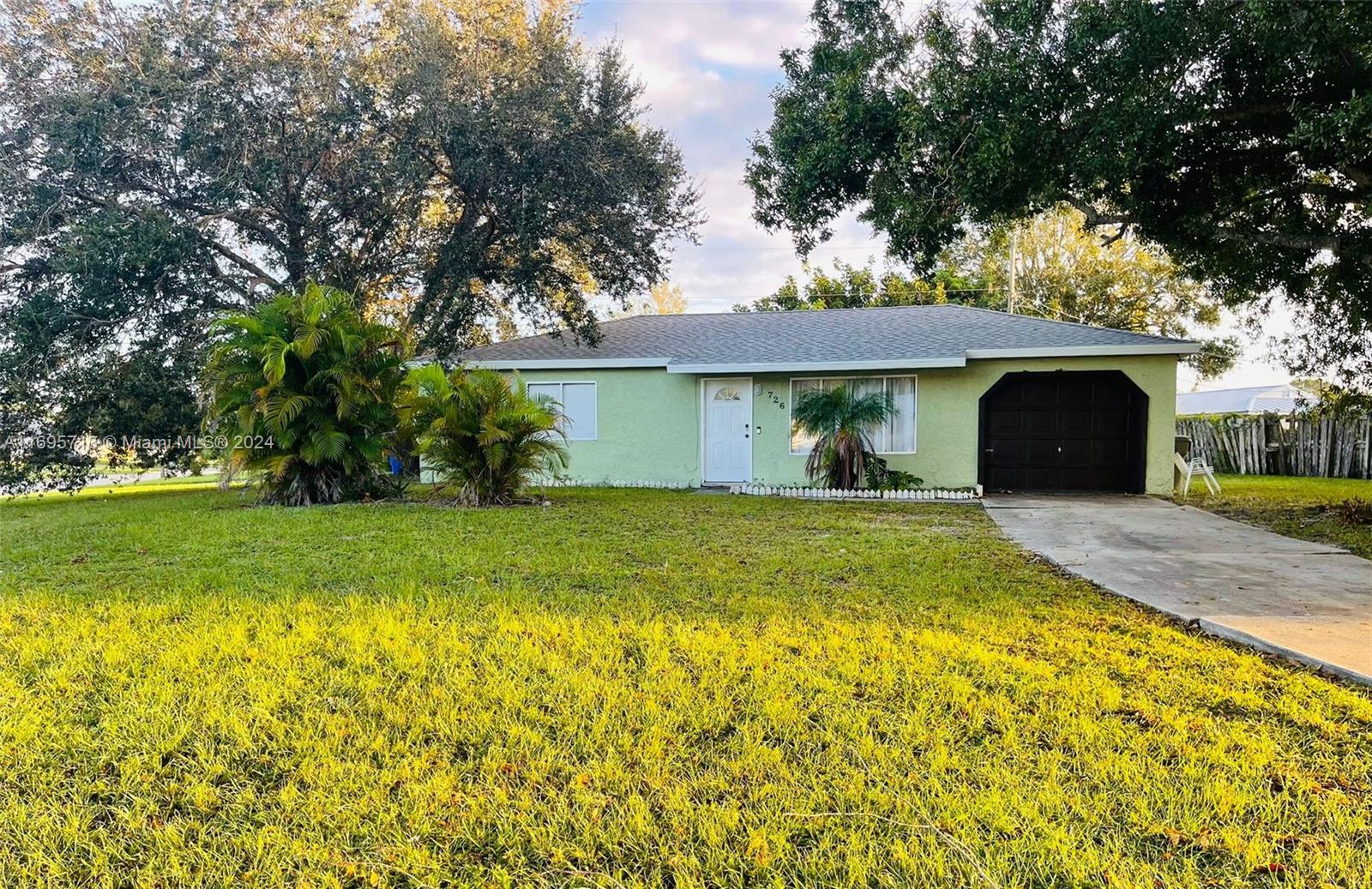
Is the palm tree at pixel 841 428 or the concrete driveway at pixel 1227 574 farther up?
the palm tree at pixel 841 428

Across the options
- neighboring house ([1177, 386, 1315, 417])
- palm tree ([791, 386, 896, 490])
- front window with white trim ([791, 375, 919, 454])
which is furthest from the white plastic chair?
neighboring house ([1177, 386, 1315, 417])

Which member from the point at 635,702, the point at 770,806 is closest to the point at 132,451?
the point at 635,702

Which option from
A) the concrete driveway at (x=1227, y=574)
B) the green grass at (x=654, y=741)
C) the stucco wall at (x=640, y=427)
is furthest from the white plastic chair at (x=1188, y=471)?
the green grass at (x=654, y=741)

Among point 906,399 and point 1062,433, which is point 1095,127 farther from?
point 1062,433

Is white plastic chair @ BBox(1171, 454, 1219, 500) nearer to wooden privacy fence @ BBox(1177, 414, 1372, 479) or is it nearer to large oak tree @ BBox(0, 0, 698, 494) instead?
wooden privacy fence @ BBox(1177, 414, 1372, 479)

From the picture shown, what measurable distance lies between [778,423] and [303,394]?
780cm

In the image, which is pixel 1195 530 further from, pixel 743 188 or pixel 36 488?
pixel 36 488

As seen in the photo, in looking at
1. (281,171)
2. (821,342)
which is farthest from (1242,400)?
(281,171)

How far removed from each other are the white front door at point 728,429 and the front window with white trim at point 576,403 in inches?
89.0

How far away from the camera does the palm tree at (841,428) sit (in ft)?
38.2

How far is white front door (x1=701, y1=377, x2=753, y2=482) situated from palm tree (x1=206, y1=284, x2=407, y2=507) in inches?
227

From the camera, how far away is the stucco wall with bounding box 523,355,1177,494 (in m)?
11.6

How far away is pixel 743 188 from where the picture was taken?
30.0 ft

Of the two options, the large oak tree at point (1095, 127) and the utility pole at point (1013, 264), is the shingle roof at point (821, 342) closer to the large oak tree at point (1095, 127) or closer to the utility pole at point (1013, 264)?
the large oak tree at point (1095, 127)
